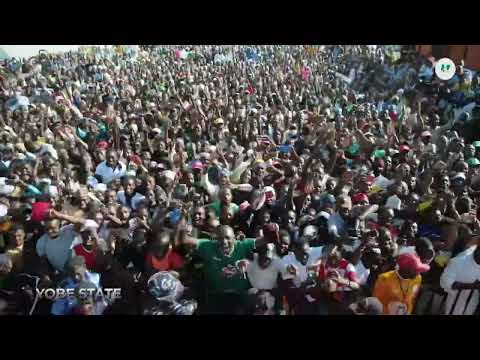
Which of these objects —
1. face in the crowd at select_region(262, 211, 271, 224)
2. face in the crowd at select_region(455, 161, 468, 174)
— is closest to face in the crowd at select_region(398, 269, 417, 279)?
face in the crowd at select_region(455, 161, 468, 174)

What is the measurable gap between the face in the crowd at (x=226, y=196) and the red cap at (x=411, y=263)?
4.87 feet

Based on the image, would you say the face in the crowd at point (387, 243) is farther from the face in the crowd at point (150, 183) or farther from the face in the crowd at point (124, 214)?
the face in the crowd at point (124, 214)

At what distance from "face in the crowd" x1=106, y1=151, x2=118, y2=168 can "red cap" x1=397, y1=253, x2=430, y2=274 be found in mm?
2586

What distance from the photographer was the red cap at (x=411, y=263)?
372 centimetres

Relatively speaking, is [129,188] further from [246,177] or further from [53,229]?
[246,177]

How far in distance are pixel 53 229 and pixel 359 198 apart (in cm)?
265

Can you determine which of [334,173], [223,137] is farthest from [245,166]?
[334,173]

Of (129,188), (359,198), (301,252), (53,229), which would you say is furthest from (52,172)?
A: (359,198)

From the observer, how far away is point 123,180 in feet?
13.2

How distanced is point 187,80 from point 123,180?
1.16 m

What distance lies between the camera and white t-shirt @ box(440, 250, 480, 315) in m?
3.77

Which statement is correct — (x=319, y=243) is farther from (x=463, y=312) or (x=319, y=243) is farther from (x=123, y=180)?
(x=123, y=180)

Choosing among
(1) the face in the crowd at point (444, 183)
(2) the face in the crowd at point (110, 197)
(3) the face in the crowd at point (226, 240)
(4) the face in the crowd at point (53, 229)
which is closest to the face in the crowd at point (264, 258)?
(3) the face in the crowd at point (226, 240)

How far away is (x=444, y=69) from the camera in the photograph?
416cm
